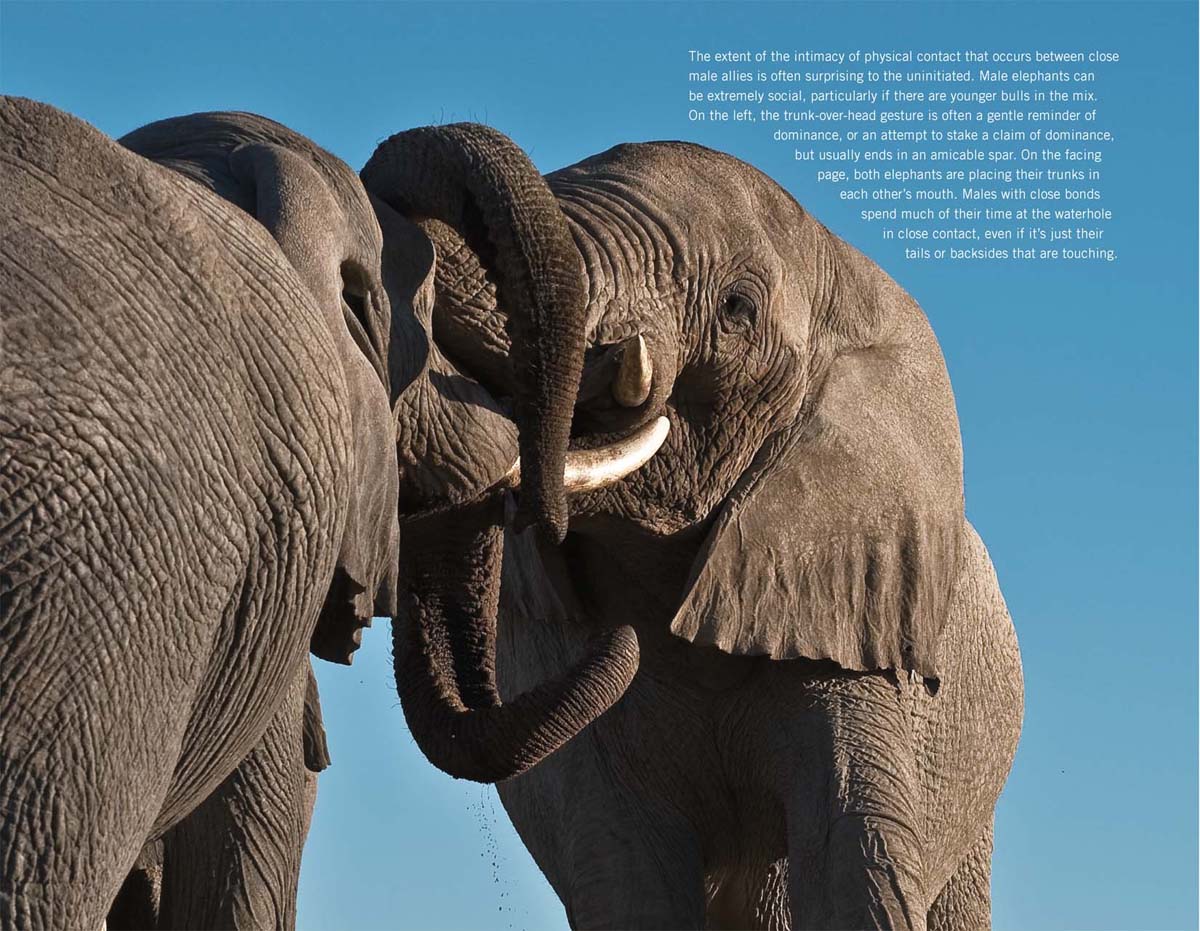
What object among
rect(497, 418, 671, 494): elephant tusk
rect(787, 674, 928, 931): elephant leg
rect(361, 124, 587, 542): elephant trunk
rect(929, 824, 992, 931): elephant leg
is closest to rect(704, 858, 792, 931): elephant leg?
rect(787, 674, 928, 931): elephant leg

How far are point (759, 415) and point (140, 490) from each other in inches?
117

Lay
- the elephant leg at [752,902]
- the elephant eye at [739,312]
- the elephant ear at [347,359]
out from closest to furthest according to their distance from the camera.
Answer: the elephant ear at [347,359] → the elephant eye at [739,312] → the elephant leg at [752,902]

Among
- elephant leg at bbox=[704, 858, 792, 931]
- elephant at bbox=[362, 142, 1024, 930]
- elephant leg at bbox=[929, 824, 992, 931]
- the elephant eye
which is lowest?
elephant leg at bbox=[704, 858, 792, 931]

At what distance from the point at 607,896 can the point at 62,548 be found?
324 cm

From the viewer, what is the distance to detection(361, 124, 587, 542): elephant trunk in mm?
4688

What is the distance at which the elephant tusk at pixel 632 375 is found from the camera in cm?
580

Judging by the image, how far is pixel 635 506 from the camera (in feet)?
19.7

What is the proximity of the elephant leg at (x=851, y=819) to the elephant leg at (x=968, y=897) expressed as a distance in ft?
2.56

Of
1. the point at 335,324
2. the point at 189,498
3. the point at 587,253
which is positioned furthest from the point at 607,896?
the point at 189,498

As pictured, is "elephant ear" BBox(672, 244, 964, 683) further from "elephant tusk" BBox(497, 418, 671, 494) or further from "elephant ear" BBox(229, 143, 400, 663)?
"elephant ear" BBox(229, 143, 400, 663)

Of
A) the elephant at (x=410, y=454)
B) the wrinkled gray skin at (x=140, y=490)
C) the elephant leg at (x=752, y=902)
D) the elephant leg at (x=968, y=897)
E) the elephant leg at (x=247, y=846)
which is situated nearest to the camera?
the wrinkled gray skin at (x=140, y=490)

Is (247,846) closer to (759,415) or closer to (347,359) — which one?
(347,359)

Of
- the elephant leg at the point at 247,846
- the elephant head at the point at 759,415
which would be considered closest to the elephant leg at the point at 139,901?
the elephant leg at the point at 247,846

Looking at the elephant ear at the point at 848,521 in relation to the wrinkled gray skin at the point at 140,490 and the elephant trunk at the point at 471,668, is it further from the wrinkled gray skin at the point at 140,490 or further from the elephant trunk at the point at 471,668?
the wrinkled gray skin at the point at 140,490
